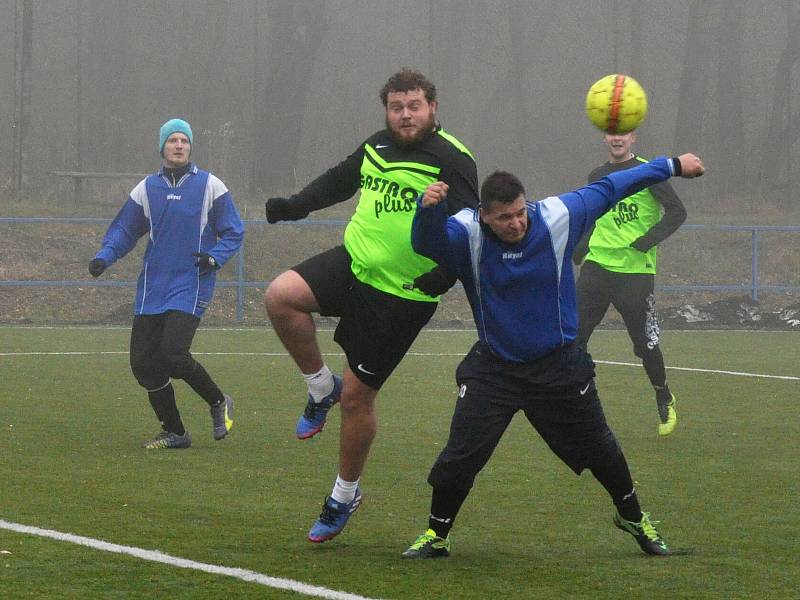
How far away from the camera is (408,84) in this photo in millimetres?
6699

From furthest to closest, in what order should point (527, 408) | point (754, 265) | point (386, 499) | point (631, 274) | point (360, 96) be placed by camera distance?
point (360, 96) → point (754, 265) → point (631, 274) → point (386, 499) → point (527, 408)

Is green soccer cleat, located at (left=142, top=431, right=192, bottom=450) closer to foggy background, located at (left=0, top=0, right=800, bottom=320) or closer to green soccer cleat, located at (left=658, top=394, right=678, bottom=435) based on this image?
green soccer cleat, located at (left=658, top=394, right=678, bottom=435)

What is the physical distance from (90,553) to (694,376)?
31.8 ft

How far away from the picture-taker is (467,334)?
69.7ft

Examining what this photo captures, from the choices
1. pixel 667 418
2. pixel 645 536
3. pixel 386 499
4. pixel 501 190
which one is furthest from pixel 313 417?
pixel 667 418

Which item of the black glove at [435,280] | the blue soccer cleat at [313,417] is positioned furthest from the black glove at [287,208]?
the black glove at [435,280]

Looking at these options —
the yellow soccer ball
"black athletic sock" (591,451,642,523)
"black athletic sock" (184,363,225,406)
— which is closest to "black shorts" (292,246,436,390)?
"black athletic sock" (591,451,642,523)

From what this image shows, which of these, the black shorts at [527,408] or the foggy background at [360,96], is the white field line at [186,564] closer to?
the black shorts at [527,408]

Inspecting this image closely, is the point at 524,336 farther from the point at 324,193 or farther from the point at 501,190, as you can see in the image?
the point at 324,193

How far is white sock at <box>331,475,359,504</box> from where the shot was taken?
22.4ft

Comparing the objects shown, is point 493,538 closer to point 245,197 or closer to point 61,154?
point 245,197

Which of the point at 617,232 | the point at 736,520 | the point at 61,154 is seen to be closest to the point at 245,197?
the point at 61,154

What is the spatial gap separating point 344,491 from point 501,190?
1599mm

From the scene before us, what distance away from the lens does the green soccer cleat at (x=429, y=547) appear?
6430 millimetres
